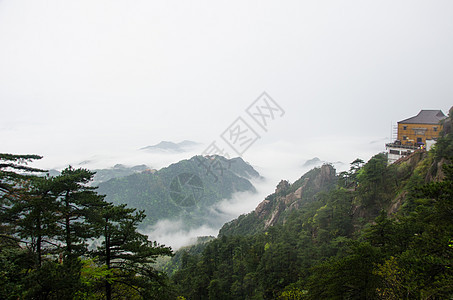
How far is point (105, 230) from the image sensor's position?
10.0 m

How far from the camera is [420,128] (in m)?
35.3

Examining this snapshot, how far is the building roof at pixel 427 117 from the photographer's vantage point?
35034mm

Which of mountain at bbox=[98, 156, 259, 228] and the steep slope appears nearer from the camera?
the steep slope

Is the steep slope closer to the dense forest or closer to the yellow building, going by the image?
the yellow building

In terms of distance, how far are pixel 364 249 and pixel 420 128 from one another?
36160mm

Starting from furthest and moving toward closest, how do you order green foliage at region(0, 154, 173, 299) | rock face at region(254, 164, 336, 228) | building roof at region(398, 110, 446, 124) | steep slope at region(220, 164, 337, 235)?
rock face at region(254, 164, 336, 228)
steep slope at region(220, 164, 337, 235)
building roof at region(398, 110, 446, 124)
green foliage at region(0, 154, 173, 299)

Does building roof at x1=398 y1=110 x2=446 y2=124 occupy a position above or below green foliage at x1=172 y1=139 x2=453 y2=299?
above

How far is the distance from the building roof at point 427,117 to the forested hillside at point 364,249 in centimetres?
837

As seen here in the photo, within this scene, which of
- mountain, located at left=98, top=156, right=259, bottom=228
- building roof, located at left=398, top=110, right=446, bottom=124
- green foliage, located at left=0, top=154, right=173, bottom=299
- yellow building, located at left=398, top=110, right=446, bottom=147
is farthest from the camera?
mountain, located at left=98, top=156, right=259, bottom=228

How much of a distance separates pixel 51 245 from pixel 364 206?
31.9 meters

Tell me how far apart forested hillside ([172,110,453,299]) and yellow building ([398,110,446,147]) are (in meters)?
7.38

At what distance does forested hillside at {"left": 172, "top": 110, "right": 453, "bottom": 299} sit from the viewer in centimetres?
763

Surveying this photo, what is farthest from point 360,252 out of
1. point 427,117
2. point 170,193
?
point 170,193

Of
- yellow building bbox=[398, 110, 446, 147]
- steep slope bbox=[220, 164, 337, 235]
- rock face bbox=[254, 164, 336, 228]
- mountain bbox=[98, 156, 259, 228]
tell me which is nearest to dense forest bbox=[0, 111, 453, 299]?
yellow building bbox=[398, 110, 446, 147]
